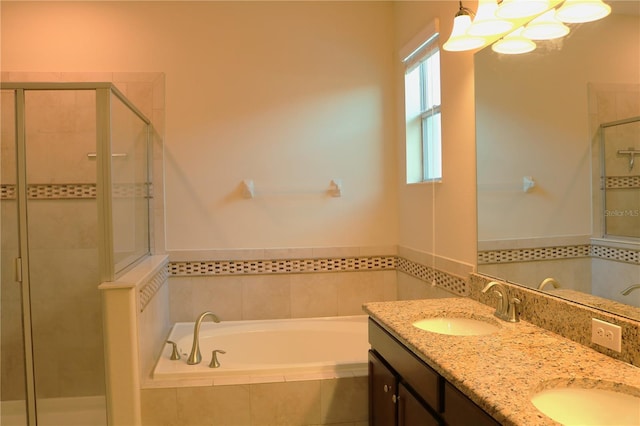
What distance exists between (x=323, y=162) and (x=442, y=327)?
1.73 metres

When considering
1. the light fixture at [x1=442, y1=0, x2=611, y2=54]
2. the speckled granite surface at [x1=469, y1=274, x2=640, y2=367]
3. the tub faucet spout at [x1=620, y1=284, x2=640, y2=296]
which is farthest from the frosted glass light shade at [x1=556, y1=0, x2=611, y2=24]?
the speckled granite surface at [x1=469, y1=274, x2=640, y2=367]

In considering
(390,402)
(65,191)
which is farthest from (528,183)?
(65,191)

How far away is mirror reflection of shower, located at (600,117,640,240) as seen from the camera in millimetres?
1316

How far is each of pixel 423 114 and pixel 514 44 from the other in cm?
115

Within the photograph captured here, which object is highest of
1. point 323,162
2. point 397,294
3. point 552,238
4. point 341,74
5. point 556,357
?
point 341,74

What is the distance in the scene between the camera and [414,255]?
303 cm

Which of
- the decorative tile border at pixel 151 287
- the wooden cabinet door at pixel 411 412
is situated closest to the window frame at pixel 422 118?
the wooden cabinet door at pixel 411 412

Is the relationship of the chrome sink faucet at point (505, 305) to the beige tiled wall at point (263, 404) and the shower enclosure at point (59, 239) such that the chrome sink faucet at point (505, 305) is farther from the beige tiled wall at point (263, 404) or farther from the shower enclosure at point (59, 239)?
the shower enclosure at point (59, 239)

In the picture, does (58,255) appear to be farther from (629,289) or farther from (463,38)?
(629,289)

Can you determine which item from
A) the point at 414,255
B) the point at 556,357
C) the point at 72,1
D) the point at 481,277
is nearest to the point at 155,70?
the point at 72,1

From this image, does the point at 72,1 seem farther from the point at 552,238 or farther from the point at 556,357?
the point at 556,357

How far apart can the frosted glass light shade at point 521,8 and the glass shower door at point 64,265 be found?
6.80ft

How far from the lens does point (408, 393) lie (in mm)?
1649

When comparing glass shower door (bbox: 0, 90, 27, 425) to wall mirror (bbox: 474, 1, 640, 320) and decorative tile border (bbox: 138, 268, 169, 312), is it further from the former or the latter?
wall mirror (bbox: 474, 1, 640, 320)
